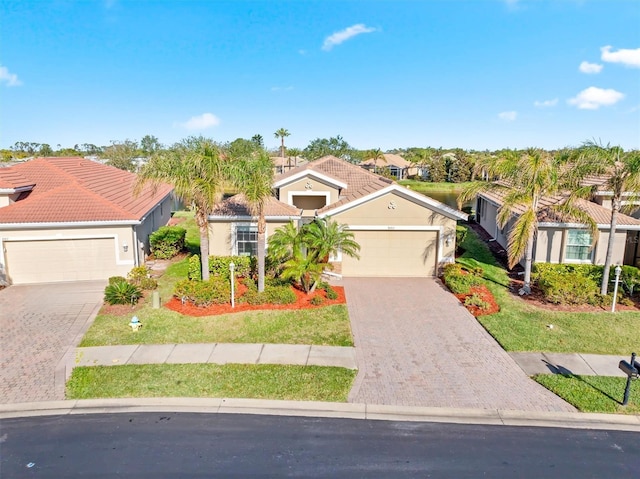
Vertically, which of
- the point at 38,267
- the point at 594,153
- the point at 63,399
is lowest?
the point at 63,399

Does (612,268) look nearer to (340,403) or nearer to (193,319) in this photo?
(340,403)

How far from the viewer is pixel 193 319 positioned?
13.9 metres

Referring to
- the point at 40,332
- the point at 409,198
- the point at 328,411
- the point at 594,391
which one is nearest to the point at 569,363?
the point at 594,391

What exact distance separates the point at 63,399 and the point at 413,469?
7609mm

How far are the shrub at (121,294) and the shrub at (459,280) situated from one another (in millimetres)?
11609

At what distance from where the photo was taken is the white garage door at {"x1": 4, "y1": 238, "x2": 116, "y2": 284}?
56.0ft

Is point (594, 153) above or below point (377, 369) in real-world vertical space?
above

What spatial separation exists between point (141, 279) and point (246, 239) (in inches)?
174

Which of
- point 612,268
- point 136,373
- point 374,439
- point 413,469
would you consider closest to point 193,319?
point 136,373

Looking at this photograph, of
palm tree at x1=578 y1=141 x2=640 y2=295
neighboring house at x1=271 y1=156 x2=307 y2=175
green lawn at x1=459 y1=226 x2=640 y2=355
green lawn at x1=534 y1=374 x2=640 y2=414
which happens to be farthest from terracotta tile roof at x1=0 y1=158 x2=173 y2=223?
neighboring house at x1=271 y1=156 x2=307 y2=175

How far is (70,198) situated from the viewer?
727 inches

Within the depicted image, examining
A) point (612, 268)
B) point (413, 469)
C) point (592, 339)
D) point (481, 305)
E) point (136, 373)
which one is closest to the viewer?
point (413, 469)

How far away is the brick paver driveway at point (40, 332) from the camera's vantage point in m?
10.2

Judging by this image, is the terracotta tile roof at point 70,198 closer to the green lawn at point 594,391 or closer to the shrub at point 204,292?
the shrub at point 204,292
